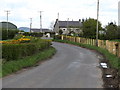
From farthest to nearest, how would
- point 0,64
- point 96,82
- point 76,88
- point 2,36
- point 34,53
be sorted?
1. point 2,36
2. point 34,53
3. point 0,64
4. point 96,82
5. point 76,88

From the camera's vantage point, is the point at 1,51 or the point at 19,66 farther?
the point at 1,51

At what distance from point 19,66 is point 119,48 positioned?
901 centimetres

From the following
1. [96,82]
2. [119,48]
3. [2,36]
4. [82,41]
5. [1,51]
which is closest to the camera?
[96,82]

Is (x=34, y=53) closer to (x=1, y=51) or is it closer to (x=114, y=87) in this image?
(x=1, y=51)

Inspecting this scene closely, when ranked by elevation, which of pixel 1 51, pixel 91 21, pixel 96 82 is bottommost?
pixel 96 82

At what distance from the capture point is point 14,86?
9.87 metres

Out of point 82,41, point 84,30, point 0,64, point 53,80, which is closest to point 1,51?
point 0,64

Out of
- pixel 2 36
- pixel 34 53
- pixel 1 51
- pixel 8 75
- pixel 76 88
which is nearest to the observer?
pixel 76 88

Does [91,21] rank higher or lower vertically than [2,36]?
higher

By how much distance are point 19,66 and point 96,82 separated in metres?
6.22

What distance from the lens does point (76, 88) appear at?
9.56 m

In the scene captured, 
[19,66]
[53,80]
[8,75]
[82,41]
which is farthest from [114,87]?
[82,41]

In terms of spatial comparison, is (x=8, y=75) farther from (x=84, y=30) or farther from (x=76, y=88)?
(x=84, y=30)

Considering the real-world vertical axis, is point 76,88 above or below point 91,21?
below
